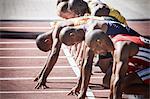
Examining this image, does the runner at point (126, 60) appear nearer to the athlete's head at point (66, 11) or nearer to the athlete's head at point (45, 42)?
the athlete's head at point (66, 11)

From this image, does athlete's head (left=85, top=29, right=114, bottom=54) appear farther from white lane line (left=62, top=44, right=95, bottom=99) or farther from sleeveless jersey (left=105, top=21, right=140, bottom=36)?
white lane line (left=62, top=44, right=95, bottom=99)

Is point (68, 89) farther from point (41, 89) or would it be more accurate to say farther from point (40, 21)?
point (40, 21)

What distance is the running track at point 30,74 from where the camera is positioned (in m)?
3.81

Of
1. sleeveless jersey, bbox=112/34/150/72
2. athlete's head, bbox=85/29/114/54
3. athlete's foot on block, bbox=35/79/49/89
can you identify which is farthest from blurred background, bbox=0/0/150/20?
athlete's head, bbox=85/29/114/54

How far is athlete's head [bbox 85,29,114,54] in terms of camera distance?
2860 millimetres

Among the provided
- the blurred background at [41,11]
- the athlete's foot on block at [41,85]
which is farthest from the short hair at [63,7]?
the blurred background at [41,11]

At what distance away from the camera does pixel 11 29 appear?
749 cm

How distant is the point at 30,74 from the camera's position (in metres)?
4.53

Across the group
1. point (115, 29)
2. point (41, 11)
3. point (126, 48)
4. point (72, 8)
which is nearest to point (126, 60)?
point (126, 48)

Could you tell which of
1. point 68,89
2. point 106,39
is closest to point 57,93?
point 68,89

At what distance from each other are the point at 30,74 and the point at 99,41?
182 cm

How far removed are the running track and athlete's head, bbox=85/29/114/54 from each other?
0.83 meters

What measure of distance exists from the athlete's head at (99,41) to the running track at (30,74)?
83 centimetres

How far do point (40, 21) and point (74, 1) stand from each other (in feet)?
16.1
